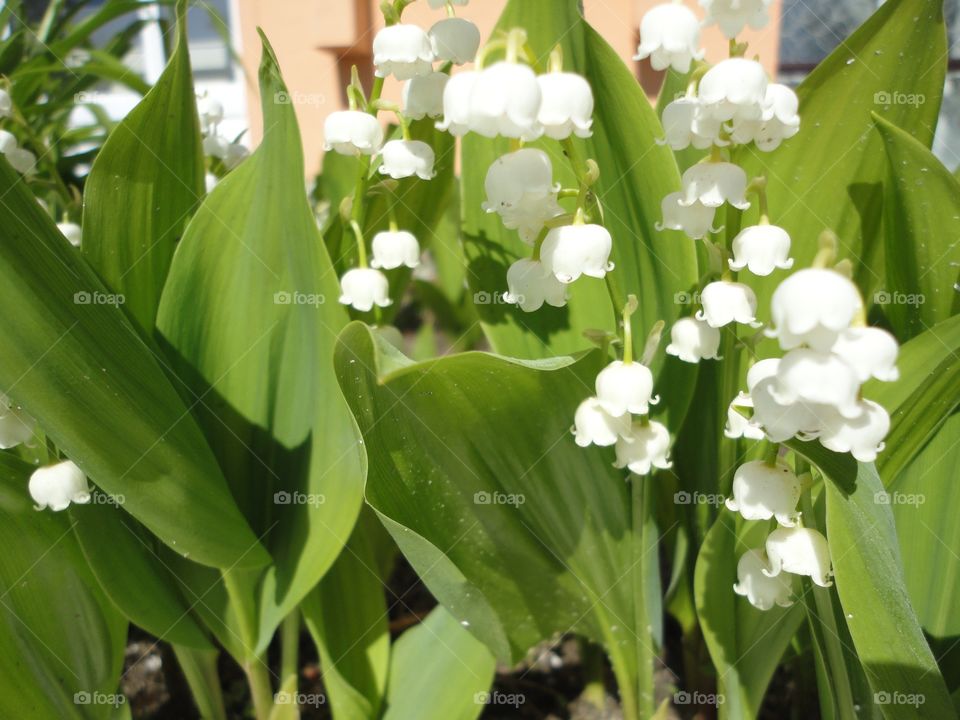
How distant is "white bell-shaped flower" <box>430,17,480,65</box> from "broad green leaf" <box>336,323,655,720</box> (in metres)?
0.27

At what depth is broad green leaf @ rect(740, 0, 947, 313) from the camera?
2.76ft

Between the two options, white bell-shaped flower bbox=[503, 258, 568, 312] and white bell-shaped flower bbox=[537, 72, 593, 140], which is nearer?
white bell-shaped flower bbox=[537, 72, 593, 140]

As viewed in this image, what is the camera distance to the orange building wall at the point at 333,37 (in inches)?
113

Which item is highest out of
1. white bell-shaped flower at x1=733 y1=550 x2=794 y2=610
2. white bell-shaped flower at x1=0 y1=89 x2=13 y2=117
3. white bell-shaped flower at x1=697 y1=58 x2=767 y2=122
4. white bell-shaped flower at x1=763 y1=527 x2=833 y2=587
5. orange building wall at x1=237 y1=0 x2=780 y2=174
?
orange building wall at x1=237 y1=0 x2=780 y2=174

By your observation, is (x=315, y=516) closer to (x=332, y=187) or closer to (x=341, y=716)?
(x=341, y=716)

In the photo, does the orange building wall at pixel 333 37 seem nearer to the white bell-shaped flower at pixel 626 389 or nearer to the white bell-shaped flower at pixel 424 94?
the white bell-shaped flower at pixel 424 94

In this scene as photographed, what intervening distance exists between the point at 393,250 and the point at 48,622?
53 centimetres

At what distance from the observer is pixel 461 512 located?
810 millimetres

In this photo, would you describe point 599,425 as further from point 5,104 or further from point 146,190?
point 5,104

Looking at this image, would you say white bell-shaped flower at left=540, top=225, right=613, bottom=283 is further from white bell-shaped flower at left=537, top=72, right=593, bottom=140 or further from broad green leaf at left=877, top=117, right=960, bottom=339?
broad green leaf at left=877, top=117, right=960, bottom=339

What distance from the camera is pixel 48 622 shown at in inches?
32.8

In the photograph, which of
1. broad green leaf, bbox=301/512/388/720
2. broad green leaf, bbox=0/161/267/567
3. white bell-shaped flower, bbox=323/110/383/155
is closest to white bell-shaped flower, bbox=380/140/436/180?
white bell-shaped flower, bbox=323/110/383/155

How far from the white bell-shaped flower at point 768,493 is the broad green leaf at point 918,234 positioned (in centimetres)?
32

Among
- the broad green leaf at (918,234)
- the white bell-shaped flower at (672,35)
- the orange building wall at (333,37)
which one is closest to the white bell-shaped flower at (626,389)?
the white bell-shaped flower at (672,35)
